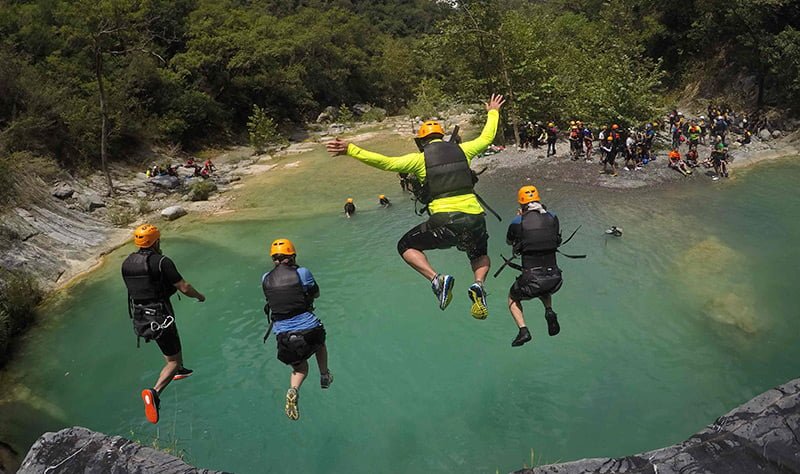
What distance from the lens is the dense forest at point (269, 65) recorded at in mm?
21812

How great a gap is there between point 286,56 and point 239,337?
128 feet

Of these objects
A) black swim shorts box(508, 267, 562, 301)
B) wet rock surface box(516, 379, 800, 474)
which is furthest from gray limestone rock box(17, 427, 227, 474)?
black swim shorts box(508, 267, 562, 301)

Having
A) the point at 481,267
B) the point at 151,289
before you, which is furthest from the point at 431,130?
the point at 151,289

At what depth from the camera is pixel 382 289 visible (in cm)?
1238

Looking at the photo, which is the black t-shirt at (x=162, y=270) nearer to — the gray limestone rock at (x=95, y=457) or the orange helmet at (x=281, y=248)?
the orange helmet at (x=281, y=248)

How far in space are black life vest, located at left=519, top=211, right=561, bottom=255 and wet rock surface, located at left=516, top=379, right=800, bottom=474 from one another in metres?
2.77

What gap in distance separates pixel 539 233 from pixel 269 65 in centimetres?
3769

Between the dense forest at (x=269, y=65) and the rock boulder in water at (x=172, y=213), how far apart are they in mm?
3850

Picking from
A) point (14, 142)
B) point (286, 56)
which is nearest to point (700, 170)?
point (14, 142)

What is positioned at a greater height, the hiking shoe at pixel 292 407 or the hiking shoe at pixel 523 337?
the hiking shoe at pixel 523 337

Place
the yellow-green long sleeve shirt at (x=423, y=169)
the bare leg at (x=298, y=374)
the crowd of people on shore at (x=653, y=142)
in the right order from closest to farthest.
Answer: the yellow-green long sleeve shirt at (x=423, y=169)
the bare leg at (x=298, y=374)
the crowd of people on shore at (x=653, y=142)

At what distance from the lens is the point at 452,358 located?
31.1ft

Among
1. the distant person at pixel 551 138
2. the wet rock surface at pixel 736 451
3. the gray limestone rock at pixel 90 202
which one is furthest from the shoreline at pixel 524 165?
the wet rock surface at pixel 736 451

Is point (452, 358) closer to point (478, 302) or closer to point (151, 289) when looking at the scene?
point (478, 302)
